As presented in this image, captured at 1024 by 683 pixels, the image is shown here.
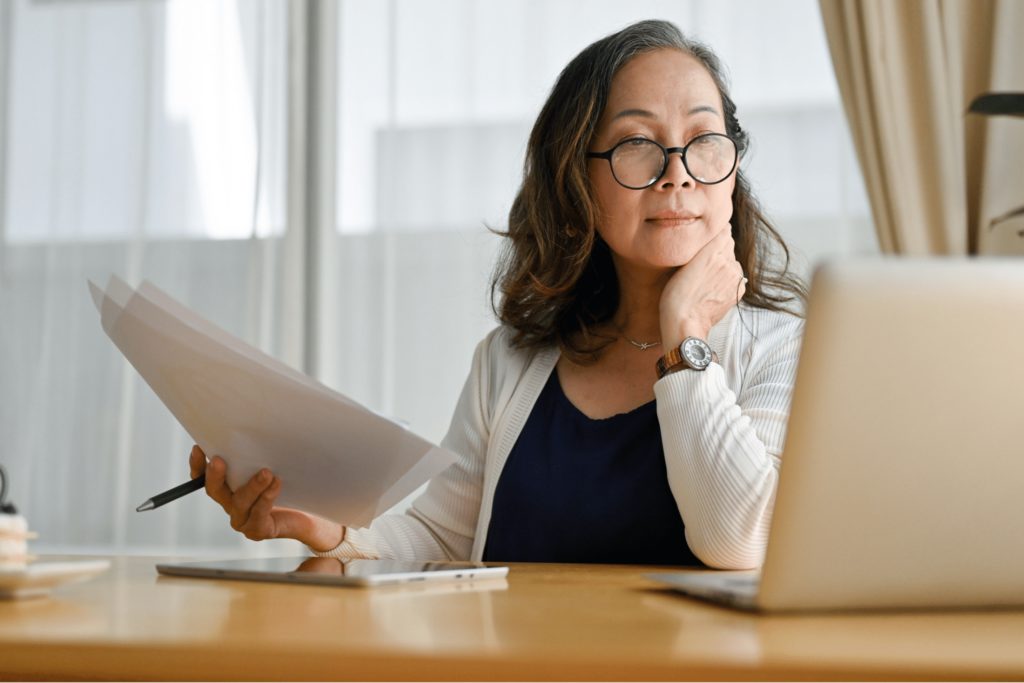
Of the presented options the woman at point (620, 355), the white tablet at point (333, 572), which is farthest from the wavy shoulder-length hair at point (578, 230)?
the white tablet at point (333, 572)

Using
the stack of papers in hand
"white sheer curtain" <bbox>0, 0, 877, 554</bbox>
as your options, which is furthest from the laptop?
"white sheer curtain" <bbox>0, 0, 877, 554</bbox>

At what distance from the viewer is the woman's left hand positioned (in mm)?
1413

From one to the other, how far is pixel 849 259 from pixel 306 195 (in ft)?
8.59

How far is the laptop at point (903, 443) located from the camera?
0.55 m

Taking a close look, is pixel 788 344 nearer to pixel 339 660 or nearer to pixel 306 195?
pixel 339 660

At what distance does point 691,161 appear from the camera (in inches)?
61.9

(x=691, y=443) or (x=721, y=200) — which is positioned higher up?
(x=721, y=200)

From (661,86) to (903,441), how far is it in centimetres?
112

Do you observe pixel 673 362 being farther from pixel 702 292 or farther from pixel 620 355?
pixel 620 355

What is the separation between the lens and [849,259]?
1.78ft

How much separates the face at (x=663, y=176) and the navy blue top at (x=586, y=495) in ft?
0.80

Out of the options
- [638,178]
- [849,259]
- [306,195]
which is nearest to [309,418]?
[849,259]

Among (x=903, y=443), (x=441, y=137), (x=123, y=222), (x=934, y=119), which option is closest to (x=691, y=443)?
(x=903, y=443)

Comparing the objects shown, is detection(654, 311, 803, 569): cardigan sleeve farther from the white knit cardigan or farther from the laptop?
the laptop
